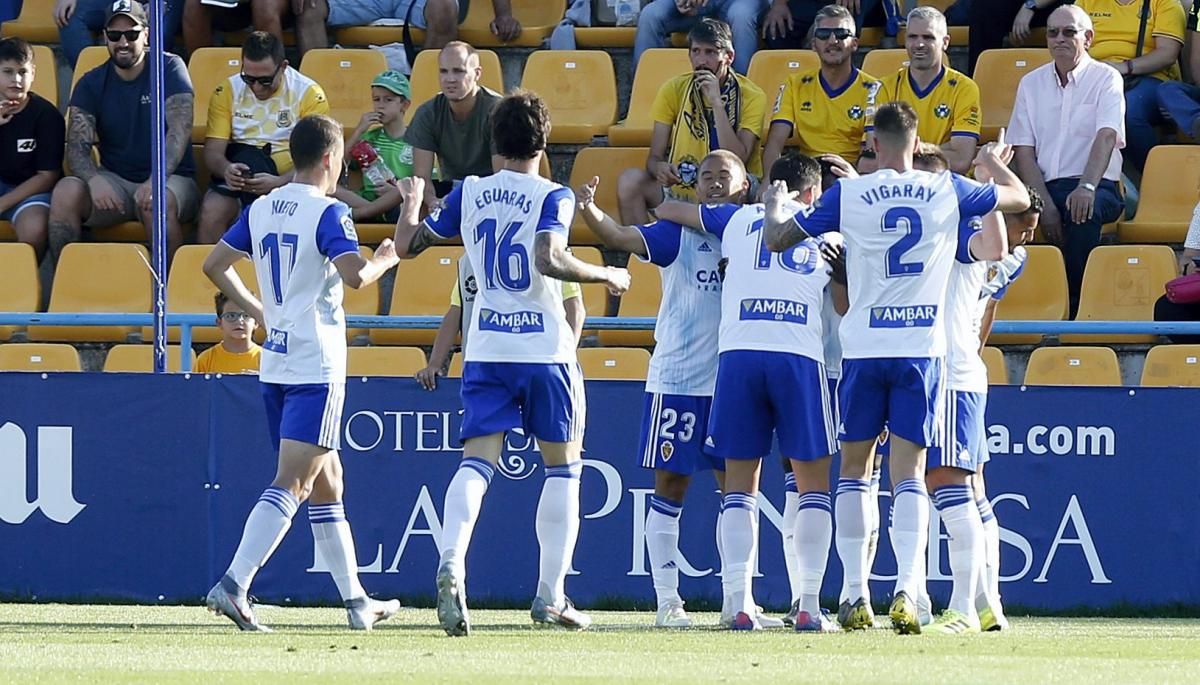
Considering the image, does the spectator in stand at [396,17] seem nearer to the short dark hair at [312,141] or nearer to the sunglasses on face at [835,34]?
the sunglasses on face at [835,34]

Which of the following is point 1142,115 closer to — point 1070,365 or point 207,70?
point 1070,365

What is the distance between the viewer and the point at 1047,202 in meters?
11.1

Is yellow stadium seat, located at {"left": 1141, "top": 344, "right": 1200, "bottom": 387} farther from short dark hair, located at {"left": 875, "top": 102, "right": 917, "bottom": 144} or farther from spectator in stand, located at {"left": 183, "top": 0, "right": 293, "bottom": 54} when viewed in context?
spectator in stand, located at {"left": 183, "top": 0, "right": 293, "bottom": 54}

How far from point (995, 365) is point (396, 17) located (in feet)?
18.1

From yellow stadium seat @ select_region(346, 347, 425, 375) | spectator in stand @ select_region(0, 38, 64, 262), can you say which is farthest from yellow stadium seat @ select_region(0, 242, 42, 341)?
yellow stadium seat @ select_region(346, 347, 425, 375)

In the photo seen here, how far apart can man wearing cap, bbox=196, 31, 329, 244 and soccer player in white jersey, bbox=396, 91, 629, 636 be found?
4615 mm

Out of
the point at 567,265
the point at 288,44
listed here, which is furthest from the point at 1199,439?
the point at 288,44

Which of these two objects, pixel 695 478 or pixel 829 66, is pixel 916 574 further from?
pixel 829 66

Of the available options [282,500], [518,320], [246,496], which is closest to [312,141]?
[518,320]

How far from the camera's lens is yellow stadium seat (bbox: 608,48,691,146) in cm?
1242

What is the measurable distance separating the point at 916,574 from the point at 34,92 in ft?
25.8

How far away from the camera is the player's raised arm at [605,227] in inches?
293

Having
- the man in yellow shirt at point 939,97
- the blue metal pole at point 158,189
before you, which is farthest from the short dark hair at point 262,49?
the man in yellow shirt at point 939,97

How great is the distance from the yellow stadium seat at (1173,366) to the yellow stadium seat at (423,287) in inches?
157
